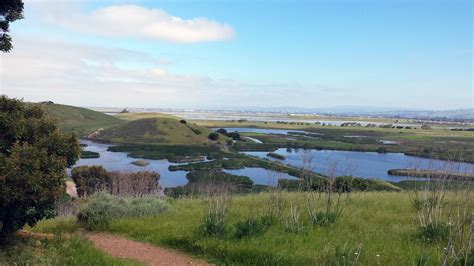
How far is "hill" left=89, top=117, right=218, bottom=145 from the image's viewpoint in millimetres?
98750

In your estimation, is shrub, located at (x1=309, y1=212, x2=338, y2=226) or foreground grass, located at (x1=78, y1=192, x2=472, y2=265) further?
shrub, located at (x1=309, y1=212, x2=338, y2=226)

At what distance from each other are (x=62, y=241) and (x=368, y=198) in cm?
951

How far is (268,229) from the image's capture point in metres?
8.85

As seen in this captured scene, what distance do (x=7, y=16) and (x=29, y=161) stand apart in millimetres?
3116

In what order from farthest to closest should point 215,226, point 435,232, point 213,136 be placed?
point 213,136 → point 215,226 → point 435,232

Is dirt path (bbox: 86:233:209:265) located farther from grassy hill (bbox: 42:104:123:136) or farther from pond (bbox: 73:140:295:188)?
grassy hill (bbox: 42:104:123:136)

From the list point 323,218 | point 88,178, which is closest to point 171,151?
point 88,178

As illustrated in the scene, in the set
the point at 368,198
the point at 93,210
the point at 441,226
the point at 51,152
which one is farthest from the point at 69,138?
the point at 368,198

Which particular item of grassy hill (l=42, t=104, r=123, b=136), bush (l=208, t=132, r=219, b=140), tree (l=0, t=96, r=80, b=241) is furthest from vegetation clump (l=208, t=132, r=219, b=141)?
tree (l=0, t=96, r=80, b=241)

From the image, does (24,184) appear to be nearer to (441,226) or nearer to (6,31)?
(6,31)

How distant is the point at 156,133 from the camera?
10356 centimetres

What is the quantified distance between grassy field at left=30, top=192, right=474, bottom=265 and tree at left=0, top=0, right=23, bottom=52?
17.3 ft

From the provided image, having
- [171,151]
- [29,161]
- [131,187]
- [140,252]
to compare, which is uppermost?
[29,161]

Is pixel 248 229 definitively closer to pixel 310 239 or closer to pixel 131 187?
pixel 310 239
